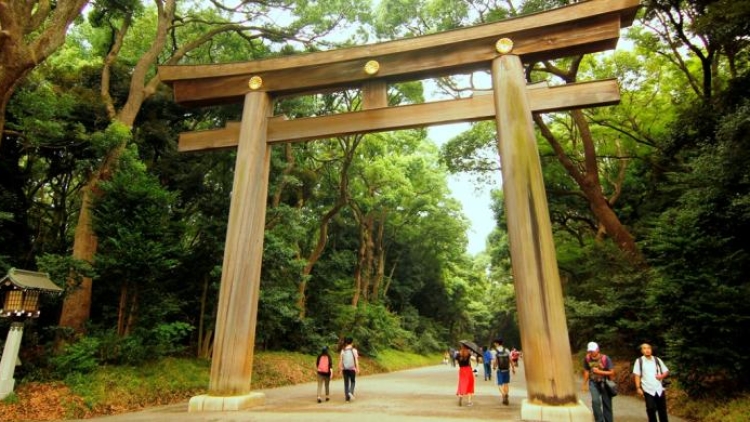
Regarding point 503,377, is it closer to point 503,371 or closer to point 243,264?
point 503,371

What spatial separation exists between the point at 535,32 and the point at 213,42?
46.2 ft

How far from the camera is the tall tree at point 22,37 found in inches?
314

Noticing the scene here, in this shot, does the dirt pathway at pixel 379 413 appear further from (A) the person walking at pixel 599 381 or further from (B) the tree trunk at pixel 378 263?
(B) the tree trunk at pixel 378 263

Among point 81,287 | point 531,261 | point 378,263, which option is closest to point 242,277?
point 531,261

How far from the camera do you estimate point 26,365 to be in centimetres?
912

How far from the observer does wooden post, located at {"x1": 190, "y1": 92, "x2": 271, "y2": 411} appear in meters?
6.55

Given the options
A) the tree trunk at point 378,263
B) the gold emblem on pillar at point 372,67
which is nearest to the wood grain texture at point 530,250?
the gold emblem on pillar at point 372,67

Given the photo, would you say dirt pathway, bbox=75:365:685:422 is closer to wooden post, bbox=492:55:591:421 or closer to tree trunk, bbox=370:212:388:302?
wooden post, bbox=492:55:591:421

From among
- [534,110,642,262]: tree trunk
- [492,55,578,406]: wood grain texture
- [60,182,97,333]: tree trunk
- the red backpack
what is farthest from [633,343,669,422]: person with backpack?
[60,182,97,333]: tree trunk

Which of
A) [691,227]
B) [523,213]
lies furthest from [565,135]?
[523,213]

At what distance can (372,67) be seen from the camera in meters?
7.50

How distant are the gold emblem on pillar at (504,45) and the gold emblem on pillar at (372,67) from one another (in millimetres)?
2088

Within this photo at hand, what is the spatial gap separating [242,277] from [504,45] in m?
5.88

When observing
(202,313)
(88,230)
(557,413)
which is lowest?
(557,413)
